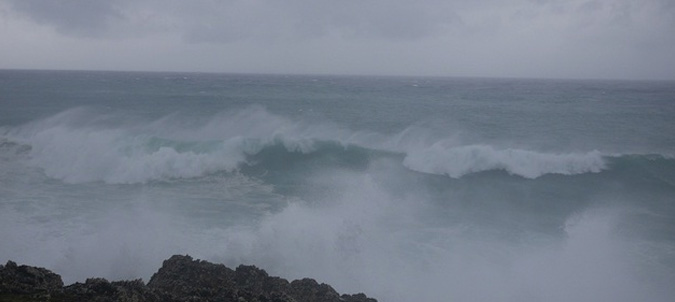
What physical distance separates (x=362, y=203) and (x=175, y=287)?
32.3ft

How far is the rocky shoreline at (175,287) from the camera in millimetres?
7227

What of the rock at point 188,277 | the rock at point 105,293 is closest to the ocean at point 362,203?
the rock at point 188,277

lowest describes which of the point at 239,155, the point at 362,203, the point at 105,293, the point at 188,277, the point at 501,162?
the point at 362,203

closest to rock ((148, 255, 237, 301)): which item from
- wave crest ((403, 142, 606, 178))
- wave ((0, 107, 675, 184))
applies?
wave ((0, 107, 675, 184))

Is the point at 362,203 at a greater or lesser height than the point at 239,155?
lesser

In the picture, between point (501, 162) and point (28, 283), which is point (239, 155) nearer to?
point (501, 162)

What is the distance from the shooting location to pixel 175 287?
8453mm

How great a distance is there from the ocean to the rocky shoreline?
3033 mm

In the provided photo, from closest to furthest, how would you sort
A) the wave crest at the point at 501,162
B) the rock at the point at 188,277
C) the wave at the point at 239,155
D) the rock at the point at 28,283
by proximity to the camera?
1. the rock at the point at 28,283
2. the rock at the point at 188,277
3. the wave at the point at 239,155
4. the wave crest at the point at 501,162

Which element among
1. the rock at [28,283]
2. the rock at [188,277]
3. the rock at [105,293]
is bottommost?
the rock at [188,277]

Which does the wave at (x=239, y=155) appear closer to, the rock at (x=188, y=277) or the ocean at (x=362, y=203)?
the ocean at (x=362, y=203)

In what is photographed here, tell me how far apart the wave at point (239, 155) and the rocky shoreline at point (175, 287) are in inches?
486

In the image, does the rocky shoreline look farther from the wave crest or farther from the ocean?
the wave crest

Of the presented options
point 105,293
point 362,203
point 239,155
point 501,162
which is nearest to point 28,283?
point 105,293
